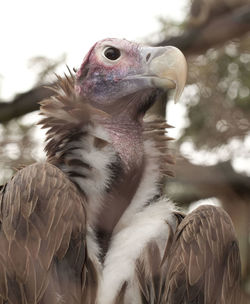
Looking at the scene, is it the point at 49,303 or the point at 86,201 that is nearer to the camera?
the point at 49,303

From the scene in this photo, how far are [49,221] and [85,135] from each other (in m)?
0.57

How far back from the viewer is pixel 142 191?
10.2 feet

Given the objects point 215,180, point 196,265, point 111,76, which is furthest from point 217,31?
point 111,76

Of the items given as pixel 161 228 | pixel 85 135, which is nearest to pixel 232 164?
pixel 161 228

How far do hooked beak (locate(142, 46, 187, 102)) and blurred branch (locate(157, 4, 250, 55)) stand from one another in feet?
1.86

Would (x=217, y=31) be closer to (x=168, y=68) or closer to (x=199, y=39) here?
(x=199, y=39)

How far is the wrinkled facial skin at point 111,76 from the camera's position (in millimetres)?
3418

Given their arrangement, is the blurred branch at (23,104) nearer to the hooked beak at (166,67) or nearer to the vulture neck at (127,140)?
the vulture neck at (127,140)

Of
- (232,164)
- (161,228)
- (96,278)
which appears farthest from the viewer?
(161,228)

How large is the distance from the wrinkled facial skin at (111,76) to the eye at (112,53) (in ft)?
0.04

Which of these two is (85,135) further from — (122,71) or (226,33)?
(226,33)

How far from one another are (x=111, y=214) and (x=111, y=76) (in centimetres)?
80

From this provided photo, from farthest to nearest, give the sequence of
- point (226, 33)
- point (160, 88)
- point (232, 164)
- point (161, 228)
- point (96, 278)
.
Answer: point (160, 88)
point (161, 228)
point (96, 278)
point (232, 164)
point (226, 33)

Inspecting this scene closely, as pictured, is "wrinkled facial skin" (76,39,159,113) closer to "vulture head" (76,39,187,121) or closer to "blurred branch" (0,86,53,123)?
"vulture head" (76,39,187,121)
